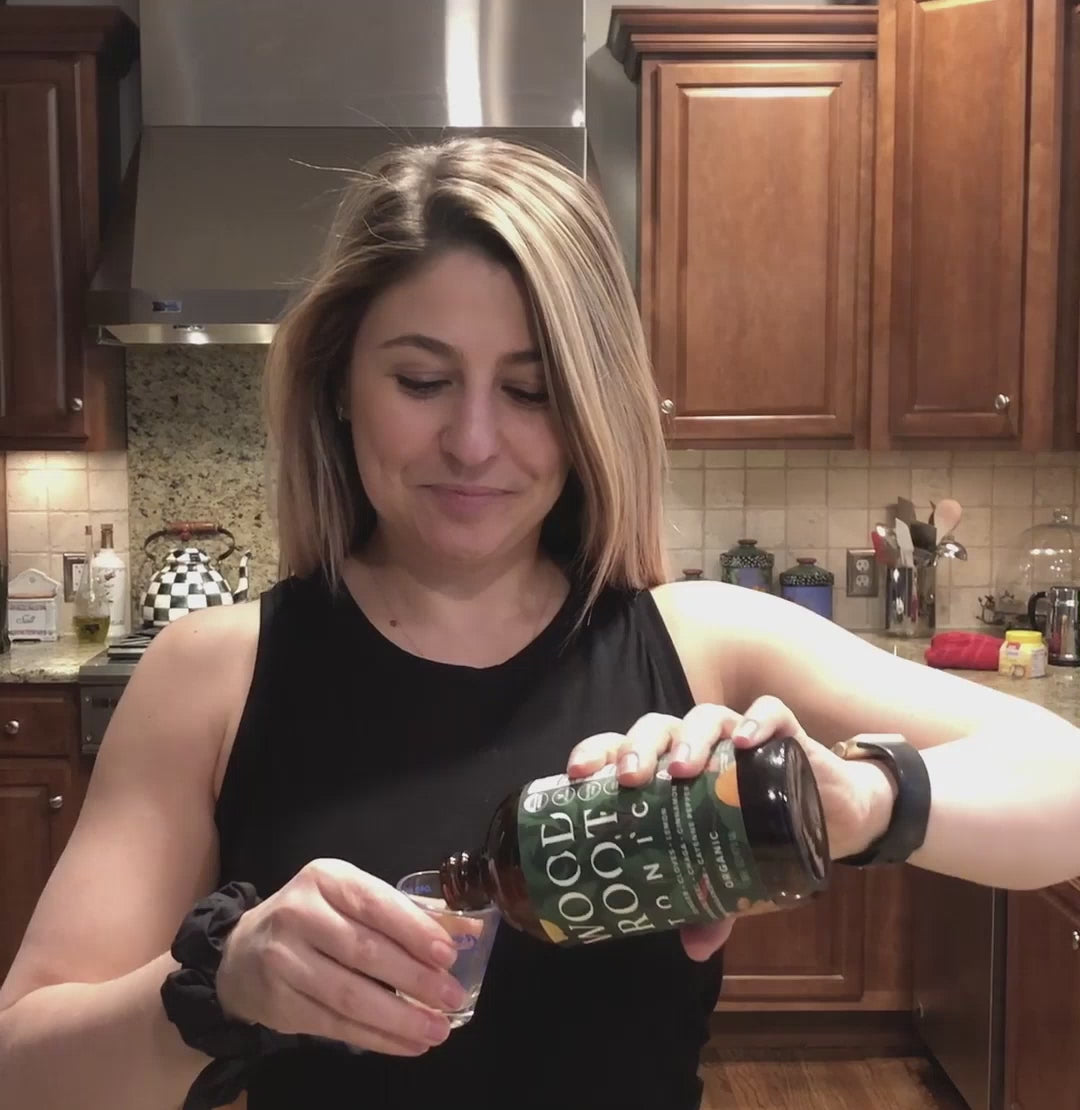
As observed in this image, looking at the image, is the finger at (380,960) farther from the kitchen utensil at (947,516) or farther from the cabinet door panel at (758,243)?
the kitchen utensil at (947,516)

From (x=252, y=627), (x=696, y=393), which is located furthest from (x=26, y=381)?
(x=252, y=627)

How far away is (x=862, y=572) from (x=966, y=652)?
50 cm

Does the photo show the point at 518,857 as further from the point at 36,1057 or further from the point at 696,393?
the point at 696,393

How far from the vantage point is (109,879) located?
2.85 ft

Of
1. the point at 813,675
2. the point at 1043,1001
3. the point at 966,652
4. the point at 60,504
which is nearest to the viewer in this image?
the point at 813,675

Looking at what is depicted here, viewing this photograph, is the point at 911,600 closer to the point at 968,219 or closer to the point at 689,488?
the point at 689,488

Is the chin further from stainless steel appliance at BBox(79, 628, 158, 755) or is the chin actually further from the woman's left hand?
stainless steel appliance at BBox(79, 628, 158, 755)

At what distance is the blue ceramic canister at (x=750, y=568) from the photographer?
293cm

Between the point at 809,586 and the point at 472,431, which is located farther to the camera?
the point at 809,586

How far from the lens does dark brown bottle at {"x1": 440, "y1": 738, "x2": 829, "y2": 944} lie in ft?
2.00

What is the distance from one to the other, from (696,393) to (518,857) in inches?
84.4

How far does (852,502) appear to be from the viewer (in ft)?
9.91

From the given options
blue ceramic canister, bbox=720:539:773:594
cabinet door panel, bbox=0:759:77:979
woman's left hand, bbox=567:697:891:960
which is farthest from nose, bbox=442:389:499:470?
blue ceramic canister, bbox=720:539:773:594

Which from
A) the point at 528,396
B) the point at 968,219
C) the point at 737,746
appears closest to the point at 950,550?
the point at 968,219
